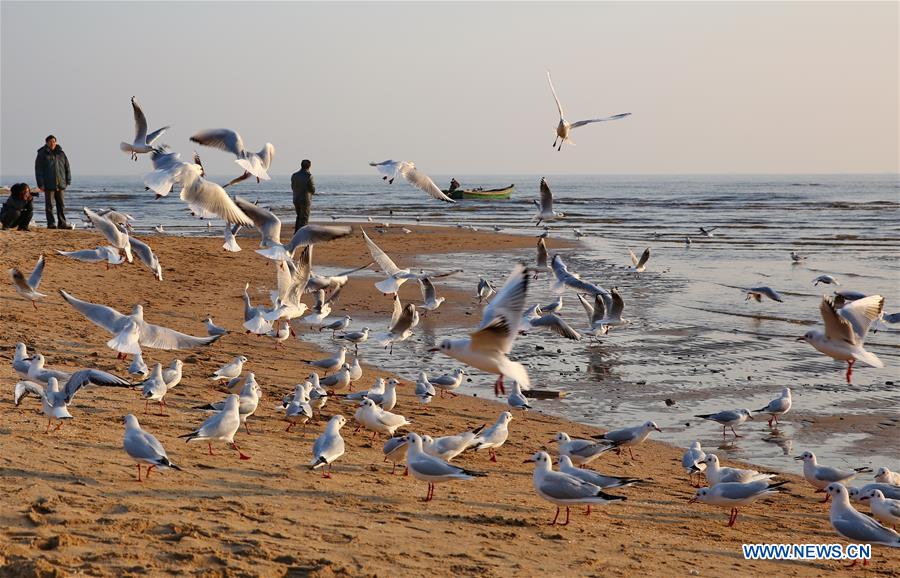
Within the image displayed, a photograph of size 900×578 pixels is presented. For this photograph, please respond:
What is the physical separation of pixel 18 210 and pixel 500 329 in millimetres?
17665

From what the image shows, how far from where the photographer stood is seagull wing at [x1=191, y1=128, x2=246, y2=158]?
11.1 meters

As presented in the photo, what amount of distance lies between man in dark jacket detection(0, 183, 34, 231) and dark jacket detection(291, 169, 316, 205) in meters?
6.57

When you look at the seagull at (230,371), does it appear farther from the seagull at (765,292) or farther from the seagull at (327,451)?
the seagull at (765,292)

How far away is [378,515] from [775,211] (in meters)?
51.2

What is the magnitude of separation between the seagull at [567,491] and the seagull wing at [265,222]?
542 cm

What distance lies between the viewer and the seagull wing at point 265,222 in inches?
424

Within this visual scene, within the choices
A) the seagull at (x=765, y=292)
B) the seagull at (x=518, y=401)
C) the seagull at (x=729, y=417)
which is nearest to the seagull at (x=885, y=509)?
the seagull at (x=729, y=417)

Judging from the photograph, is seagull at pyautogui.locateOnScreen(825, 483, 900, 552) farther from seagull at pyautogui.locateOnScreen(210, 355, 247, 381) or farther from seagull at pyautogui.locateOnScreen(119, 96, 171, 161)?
seagull at pyautogui.locateOnScreen(119, 96, 171, 161)

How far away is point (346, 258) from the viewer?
25469 millimetres

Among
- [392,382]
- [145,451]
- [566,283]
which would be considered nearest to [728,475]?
[392,382]

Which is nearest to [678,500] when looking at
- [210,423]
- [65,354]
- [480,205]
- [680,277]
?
[210,423]

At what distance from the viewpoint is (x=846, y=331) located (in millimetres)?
8781

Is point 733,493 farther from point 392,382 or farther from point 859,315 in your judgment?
point 392,382

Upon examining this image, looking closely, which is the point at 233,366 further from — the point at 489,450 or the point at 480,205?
the point at 480,205
